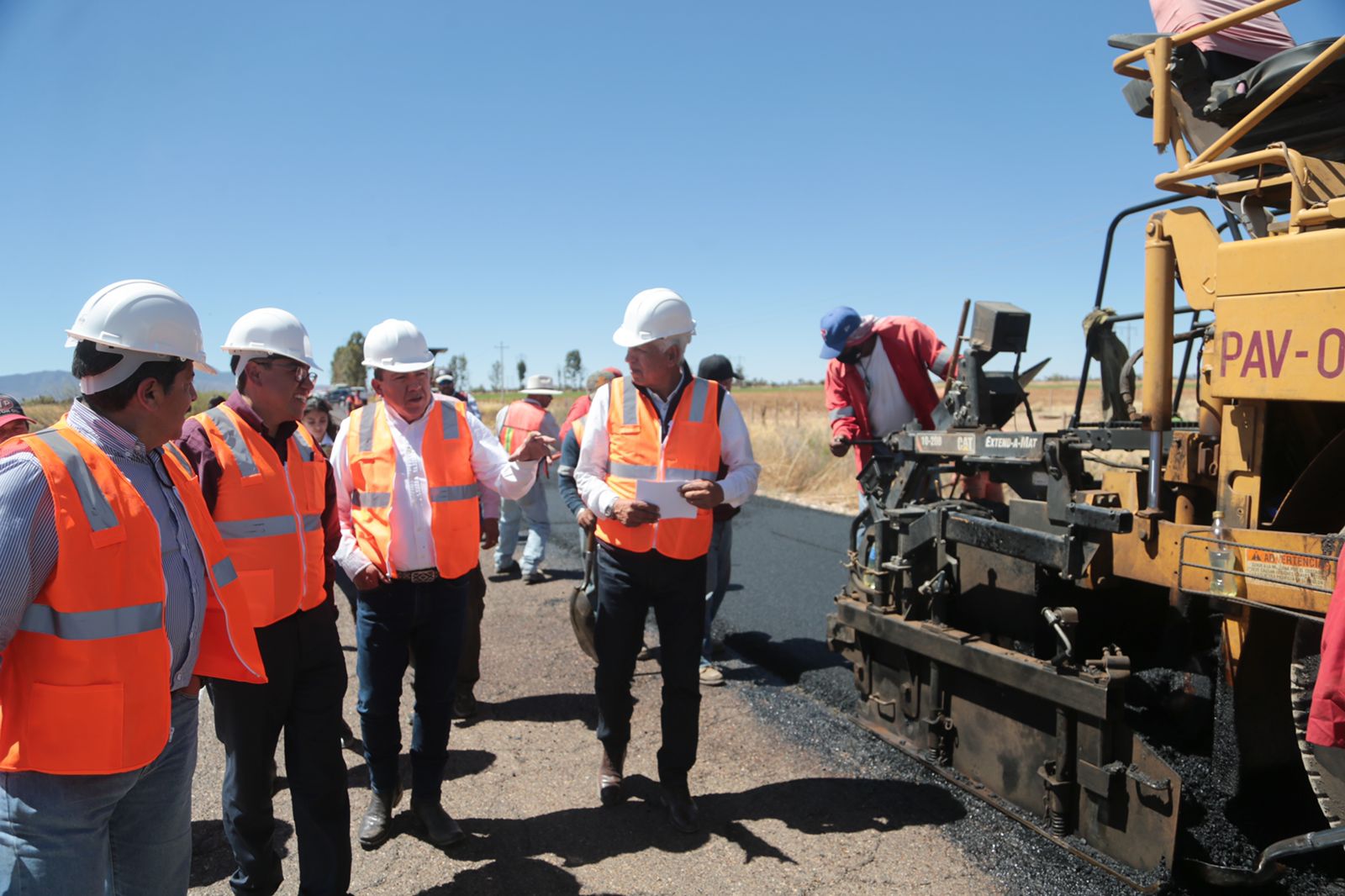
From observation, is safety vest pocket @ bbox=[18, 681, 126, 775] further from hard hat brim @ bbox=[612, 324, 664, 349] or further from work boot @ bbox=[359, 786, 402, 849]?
hard hat brim @ bbox=[612, 324, 664, 349]

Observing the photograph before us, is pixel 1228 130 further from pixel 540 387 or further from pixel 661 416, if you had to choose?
pixel 540 387

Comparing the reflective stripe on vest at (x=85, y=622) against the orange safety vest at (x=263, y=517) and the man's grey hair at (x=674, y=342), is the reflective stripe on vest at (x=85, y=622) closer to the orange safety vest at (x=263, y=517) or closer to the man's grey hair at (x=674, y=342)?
the orange safety vest at (x=263, y=517)

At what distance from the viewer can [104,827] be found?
76.7 inches

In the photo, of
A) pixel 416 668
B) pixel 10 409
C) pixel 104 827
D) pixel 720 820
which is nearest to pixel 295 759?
pixel 416 668

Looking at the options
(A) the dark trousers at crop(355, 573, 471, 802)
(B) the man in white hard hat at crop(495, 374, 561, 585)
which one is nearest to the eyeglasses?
(A) the dark trousers at crop(355, 573, 471, 802)

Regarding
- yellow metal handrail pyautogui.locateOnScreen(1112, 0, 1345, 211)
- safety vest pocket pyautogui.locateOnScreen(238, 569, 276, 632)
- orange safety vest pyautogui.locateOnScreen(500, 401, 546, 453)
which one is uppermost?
yellow metal handrail pyautogui.locateOnScreen(1112, 0, 1345, 211)

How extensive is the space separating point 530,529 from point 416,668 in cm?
482

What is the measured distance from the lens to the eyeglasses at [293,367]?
296cm

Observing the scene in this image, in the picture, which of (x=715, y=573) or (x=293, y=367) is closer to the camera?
(x=293, y=367)

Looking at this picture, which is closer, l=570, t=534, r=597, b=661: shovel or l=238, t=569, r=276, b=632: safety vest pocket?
l=238, t=569, r=276, b=632: safety vest pocket

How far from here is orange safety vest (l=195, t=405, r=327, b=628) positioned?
2.79 meters

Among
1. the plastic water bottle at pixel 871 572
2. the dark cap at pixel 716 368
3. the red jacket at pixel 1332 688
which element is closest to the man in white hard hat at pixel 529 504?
the dark cap at pixel 716 368

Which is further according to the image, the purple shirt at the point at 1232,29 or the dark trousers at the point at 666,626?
the dark trousers at the point at 666,626

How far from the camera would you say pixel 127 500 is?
6.46ft
